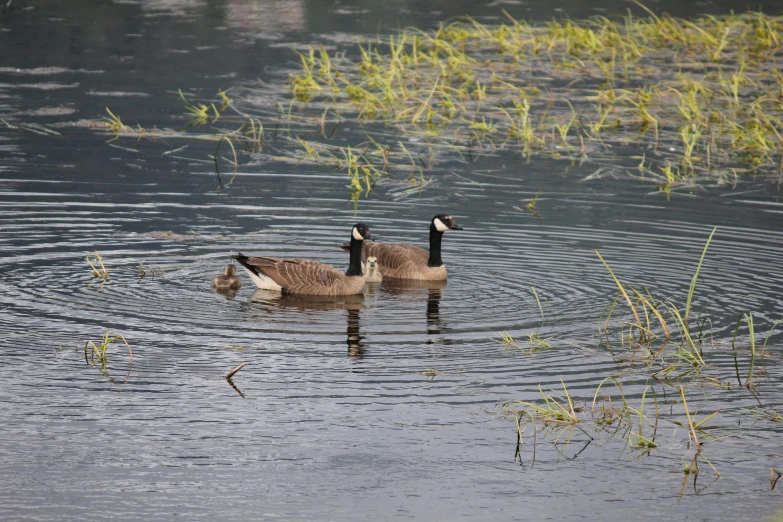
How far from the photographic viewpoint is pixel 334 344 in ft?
35.6

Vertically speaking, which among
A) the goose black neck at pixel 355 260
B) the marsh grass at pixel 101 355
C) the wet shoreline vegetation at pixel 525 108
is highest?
the wet shoreline vegetation at pixel 525 108

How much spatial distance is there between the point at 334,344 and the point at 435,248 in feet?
12.3

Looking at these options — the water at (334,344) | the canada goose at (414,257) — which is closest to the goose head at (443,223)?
the canada goose at (414,257)

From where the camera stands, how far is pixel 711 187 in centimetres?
1880

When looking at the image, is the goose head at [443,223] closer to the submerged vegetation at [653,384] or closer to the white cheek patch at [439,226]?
the white cheek patch at [439,226]

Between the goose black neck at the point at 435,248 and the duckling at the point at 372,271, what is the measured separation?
632 millimetres

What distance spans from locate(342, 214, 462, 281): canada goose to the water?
0.33 metres

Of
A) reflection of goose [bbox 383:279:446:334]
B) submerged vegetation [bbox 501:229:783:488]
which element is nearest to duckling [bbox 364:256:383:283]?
reflection of goose [bbox 383:279:446:334]

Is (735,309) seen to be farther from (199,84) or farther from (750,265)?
(199,84)

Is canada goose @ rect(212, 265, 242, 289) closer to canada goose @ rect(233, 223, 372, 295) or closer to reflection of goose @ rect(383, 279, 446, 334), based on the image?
canada goose @ rect(233, 223, 372, 295)

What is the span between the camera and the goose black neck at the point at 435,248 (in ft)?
46.7

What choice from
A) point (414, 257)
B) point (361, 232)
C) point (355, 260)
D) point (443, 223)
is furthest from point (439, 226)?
point (355, 260)

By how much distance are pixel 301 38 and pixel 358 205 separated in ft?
56.9

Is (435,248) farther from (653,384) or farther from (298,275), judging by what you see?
(653,384)
